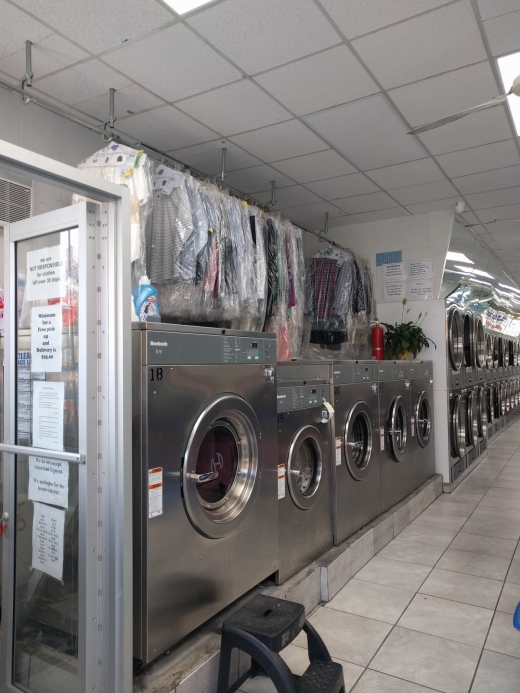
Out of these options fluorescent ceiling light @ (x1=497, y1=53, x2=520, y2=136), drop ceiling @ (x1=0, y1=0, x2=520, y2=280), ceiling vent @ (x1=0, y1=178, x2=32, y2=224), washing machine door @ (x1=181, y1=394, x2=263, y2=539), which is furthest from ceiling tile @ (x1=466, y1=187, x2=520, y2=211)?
ceiling vent @ (x1=0, y1=178, x2=32, y2=224)

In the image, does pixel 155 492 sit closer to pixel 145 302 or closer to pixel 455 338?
pixel 145 302

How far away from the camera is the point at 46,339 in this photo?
5.76 ft

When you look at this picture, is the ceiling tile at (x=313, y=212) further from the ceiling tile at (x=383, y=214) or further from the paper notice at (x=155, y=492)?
the paper notice at (x=155, y=492)

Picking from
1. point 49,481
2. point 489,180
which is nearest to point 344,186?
point 489,180

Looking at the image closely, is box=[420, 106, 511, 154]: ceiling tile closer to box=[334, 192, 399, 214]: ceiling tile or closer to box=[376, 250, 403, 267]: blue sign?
box=[334, 192, 399, 214]: ceiling tile

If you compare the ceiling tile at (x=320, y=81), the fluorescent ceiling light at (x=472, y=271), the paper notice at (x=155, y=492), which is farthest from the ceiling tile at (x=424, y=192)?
the paper notice at (x=155, y=492)

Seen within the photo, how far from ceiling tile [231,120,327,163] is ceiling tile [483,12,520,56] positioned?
1.17 meters

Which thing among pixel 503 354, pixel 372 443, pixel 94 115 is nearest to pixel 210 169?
pixel 94 115

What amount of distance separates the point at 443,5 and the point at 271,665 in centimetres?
265

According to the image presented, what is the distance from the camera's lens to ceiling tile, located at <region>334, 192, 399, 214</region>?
4.66 m

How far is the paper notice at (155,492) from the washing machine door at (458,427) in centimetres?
408

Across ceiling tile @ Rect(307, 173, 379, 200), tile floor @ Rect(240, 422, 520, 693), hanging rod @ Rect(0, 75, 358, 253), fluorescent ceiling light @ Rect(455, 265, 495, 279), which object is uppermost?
ceiling tile @ Rect(307, 173, 379, 200)

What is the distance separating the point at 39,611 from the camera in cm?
179

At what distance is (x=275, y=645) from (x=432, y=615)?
1.28m
